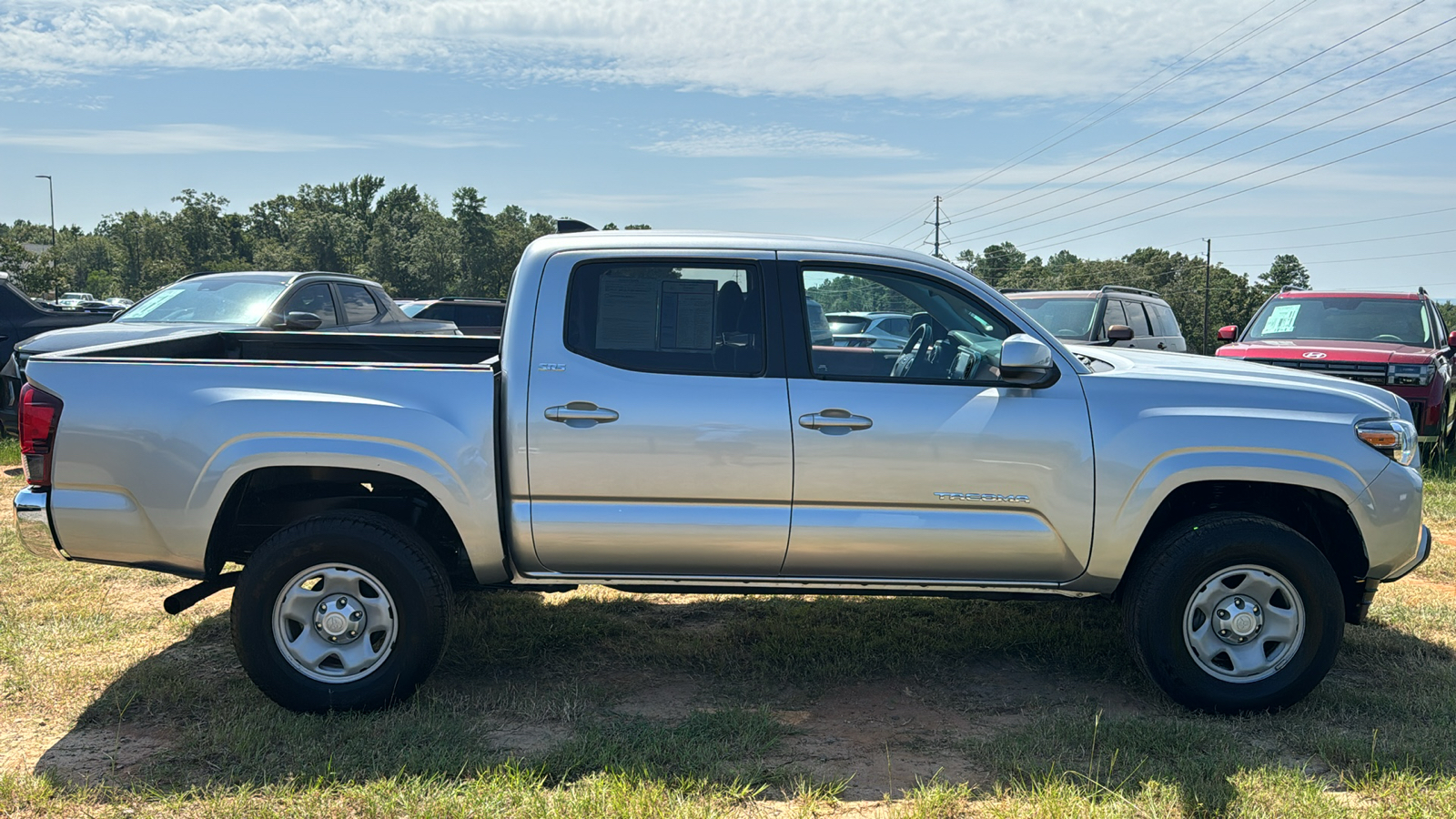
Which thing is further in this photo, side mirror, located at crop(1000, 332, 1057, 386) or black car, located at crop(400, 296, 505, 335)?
black car, located at crop(400, 296, 505, 335)

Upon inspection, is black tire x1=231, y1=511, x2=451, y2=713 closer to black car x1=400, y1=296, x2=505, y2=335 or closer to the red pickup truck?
the red pickup truck

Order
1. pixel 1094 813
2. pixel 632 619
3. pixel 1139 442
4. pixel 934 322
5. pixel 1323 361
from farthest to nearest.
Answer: pixel 1323 361 < pixel 632 619 < pixel 934 322 < pixel 1139 442 < pixel 1094 813

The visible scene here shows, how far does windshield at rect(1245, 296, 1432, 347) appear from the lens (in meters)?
11.6

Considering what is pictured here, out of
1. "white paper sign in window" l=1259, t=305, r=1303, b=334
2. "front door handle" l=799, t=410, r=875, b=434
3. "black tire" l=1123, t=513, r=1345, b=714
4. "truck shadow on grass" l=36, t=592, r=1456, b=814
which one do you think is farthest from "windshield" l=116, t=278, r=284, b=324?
"white paper sign in window" l=1259, t=305, r=1303, b=334

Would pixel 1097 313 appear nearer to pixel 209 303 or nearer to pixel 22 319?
pixel 209 303

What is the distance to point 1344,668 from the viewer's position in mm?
4980

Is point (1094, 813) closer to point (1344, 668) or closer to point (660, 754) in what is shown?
point (660, 754)

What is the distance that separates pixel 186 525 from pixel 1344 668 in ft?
17.0

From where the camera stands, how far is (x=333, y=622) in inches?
Answer: 166

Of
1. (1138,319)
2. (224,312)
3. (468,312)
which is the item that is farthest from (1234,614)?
(468,312)

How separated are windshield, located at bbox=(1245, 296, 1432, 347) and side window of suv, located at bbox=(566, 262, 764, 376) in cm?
950

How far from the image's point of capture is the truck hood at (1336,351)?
10.4 m

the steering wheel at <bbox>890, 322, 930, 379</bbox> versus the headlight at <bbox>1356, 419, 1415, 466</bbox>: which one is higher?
the steering wheel at <bbox>890, 322, 930, 379</bbox>

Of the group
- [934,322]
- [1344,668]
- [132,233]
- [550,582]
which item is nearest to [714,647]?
[550,582]
